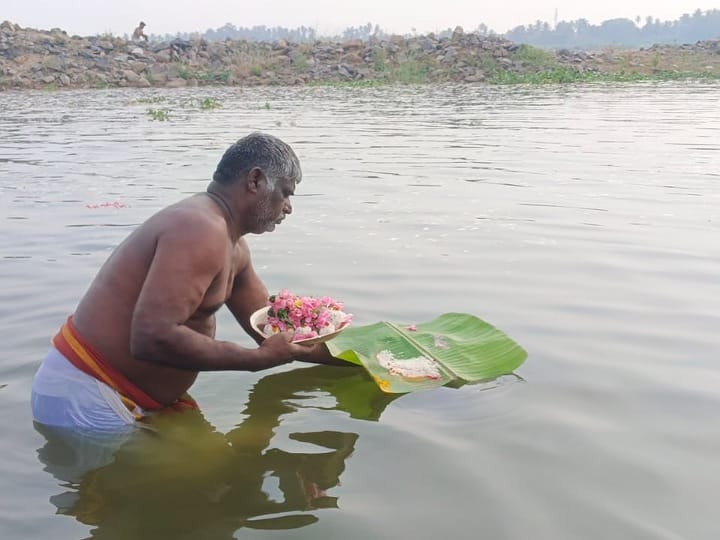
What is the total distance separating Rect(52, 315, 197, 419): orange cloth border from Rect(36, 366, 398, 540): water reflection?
0.14 meters

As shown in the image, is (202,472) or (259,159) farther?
(259,159)

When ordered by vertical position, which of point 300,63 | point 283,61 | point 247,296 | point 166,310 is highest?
point 283,61

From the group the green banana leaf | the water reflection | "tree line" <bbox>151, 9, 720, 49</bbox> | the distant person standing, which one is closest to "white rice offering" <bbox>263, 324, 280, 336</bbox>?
the water reflection

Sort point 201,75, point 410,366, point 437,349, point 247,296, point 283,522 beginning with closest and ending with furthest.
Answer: point 283,522, point 247,296, point 410,366, point 437,349, point 201,75

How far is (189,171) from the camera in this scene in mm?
10023

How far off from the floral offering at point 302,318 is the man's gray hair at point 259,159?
0.54 meters

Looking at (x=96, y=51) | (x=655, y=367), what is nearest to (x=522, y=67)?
(x=96, y=51)

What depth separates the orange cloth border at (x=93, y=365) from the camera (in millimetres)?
3225

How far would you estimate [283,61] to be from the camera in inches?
1423

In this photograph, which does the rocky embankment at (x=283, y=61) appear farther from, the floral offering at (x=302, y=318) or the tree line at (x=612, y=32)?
the tree line at (x=612, y=32)

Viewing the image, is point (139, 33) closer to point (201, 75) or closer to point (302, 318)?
point (201, 75)

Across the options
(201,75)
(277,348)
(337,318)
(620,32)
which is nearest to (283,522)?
(277,348)

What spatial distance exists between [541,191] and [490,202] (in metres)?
0.78

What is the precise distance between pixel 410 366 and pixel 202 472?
1.24m
